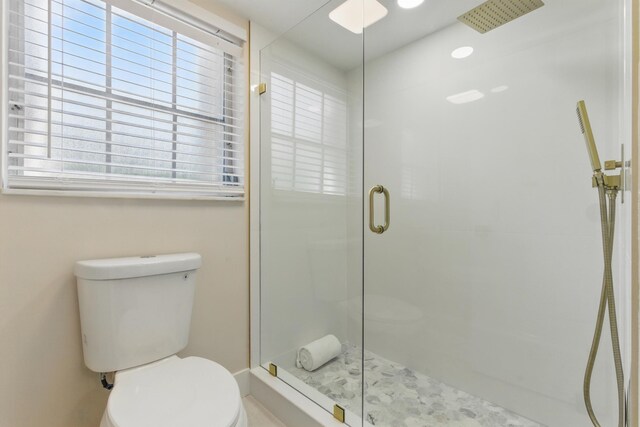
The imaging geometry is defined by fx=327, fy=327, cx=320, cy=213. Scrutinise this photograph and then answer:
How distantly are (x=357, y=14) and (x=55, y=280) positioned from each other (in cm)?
176

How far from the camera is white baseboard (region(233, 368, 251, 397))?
1.74 metres

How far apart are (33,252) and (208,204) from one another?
0.68 m

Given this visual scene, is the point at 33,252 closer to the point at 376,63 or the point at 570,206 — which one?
the point at 376,63

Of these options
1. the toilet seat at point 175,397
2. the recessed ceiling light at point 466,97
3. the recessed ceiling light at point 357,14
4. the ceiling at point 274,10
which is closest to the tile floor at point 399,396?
the toilet seat at point 175,397

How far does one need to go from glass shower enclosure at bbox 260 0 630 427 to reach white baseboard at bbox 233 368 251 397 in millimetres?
113

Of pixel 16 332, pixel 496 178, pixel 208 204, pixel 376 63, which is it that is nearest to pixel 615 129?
pixel 496 178

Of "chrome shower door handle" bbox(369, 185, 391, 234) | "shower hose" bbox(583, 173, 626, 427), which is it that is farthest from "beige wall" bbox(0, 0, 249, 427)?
"shower hose" bbox(583, 173, 626, 427)

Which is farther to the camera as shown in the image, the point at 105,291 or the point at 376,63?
the point at 376,63

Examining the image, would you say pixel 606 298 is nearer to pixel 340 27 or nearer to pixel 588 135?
pixel 588 135

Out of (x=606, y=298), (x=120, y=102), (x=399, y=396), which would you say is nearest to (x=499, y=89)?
(x=606, y=298)

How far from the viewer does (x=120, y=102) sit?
137cm

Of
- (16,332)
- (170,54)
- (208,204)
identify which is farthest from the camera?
(208,204)

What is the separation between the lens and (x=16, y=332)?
1.15 metres

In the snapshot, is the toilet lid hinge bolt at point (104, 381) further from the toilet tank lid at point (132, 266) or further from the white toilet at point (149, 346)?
the toilet tank lid at point (132, 266)
